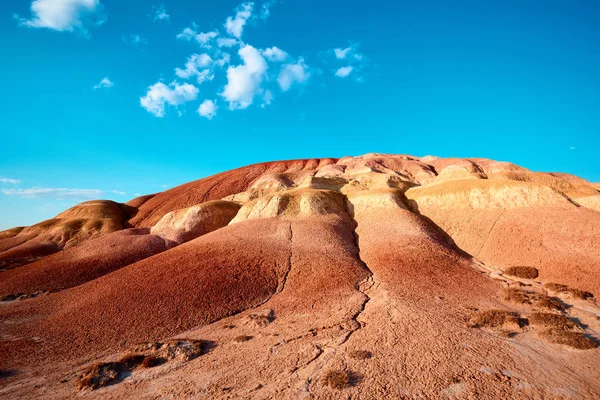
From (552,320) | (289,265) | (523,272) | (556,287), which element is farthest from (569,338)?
→ (289,265)

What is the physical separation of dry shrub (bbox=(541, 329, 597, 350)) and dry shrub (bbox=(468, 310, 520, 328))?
1514mm

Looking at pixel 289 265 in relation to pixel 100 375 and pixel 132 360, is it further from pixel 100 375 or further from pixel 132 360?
pixel 100 375

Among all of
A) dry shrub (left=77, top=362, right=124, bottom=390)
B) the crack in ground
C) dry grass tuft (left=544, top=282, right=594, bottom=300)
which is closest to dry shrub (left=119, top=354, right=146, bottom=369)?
dry shrub (left=77, top=362, right=124, bottom=390)

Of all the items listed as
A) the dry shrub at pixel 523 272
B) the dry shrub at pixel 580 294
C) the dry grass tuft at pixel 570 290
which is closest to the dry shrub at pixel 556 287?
the dry grass tuft at pixel 570 290

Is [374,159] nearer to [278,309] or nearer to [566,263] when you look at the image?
[566,263]

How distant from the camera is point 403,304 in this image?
19953 mm

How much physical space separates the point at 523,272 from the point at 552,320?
10.8 m

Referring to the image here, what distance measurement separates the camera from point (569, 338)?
1492cm

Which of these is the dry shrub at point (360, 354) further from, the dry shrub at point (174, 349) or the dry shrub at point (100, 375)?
the dry shrub at point (100, 375)

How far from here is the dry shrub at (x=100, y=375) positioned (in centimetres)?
1362

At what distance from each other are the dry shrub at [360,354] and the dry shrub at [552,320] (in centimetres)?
1034

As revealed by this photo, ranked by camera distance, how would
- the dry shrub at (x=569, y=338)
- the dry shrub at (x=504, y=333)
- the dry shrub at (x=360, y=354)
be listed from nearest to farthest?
the dry shrub at (x=360, y=354) < the dry shrub at (x=569, y=338) < the dry shrub at (x=504, y=333)

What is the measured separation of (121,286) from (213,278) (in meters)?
7.87

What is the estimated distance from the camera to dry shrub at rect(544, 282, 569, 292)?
73.1ft
